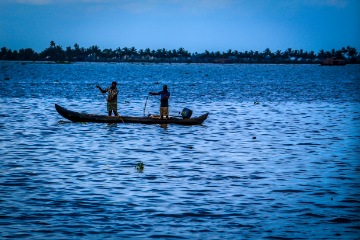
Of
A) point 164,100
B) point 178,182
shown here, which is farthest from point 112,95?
point 178,182

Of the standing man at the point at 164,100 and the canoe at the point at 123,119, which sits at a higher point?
the standing man at the point at 164,100

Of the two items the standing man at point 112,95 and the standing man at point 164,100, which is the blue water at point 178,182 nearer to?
the standing man at point 164,100

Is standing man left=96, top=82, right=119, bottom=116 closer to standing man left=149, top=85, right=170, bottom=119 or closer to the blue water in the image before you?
the blue water

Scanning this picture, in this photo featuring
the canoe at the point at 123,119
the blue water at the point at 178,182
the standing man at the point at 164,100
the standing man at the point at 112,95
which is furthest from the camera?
the canoe at the point at 123,119

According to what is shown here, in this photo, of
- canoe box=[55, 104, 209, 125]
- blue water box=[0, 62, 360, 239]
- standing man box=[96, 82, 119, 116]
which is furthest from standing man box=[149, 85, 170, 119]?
standing man box=[96, 82, 119, 116]

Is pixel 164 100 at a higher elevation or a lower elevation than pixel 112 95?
lower

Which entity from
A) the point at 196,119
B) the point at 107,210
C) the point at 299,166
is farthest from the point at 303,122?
the point at 107,210

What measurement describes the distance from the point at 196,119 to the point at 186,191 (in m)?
16.5

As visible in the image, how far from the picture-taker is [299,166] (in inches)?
780

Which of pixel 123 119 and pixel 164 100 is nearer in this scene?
pixel 164 100

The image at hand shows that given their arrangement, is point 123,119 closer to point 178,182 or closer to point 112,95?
point 112,95

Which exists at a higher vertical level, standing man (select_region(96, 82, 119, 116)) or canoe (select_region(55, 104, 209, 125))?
standing man (select_region(96, 82, 119, 116))

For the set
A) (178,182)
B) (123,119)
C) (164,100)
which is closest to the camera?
(178,182)

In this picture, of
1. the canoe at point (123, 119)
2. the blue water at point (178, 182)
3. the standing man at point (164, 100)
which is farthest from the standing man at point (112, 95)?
the standing man at point (164, 100)
